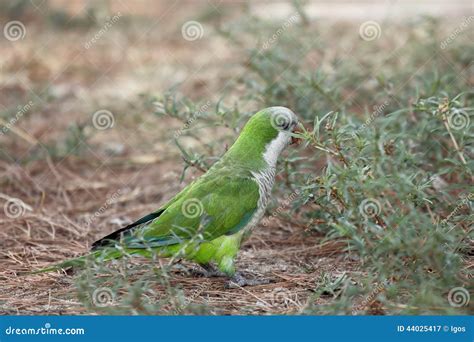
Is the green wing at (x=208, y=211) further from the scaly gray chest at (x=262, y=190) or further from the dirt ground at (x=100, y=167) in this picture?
the dirt ground at (x=100, y=167)

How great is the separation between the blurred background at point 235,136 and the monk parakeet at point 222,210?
0.14 m

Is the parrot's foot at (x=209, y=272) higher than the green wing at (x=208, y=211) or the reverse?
the reverse

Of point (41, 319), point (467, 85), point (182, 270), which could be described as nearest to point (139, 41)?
point (467, 85)

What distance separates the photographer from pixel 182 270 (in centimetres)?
454

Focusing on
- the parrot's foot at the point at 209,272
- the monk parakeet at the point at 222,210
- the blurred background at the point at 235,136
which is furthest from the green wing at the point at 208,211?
the parrot's foot at the point at 209,272

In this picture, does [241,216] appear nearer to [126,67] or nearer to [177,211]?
[177,211]

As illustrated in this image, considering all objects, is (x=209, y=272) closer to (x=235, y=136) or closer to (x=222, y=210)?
(x=222, y=210)

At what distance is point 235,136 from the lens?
555cm

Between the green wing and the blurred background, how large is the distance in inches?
8.6

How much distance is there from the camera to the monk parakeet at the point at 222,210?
4086mm

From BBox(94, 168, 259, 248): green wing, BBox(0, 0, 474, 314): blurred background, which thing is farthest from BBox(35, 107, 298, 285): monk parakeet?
BBox(0, 0, 474, 314): blurred background

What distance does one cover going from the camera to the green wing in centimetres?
412

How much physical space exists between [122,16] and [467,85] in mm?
5362

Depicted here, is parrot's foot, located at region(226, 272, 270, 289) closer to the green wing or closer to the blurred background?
the blurred background
